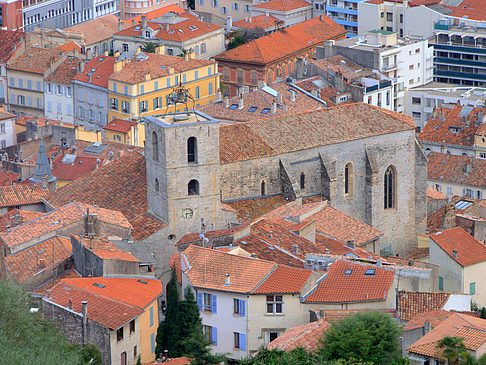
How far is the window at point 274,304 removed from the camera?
70.5 metres

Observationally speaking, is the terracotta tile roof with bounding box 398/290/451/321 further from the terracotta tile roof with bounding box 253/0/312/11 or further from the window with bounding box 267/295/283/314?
the terracotta tile roof with bounding box 253/0/312/11

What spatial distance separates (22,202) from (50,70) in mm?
42041

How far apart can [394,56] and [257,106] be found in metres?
30.8

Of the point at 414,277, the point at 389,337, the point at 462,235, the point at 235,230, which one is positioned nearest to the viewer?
the point at 389,337

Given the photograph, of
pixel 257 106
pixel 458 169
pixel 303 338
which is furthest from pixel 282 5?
pixel 303 338

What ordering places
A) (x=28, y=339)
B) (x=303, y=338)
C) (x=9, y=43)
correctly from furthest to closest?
1. (x=9, y=43)
2. (x=303, y=338)
3. (x=28, y=339)

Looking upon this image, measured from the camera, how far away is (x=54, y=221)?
269 ft

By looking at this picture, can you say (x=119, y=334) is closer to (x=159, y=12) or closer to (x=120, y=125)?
(x=120, y=125)

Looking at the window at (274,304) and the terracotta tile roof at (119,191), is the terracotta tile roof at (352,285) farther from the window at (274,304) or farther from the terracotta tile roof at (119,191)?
the terracotta tile roof at (119,191)

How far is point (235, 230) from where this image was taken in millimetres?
79750

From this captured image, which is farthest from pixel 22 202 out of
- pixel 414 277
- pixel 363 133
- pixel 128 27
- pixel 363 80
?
pixel 128 27

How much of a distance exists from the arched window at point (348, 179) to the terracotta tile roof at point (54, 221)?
16.4 m

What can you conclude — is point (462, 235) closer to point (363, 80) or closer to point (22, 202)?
point (22, 202)

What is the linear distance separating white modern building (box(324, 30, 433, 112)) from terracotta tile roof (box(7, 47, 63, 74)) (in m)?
23.8
